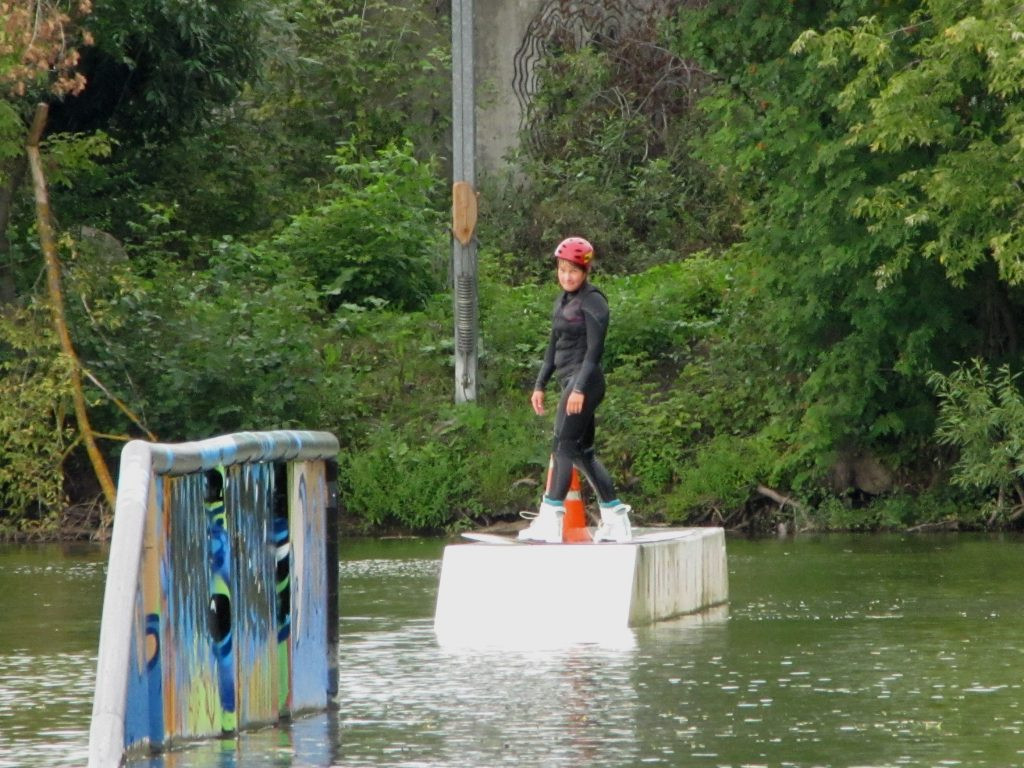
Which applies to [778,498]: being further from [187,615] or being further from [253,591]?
[187,615]

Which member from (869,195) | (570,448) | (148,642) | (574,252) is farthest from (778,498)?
(148,642)

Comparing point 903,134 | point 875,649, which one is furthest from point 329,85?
point 875,649

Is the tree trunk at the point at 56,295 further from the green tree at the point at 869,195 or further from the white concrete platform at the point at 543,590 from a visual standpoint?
the white concrete platform at the point at 543,590

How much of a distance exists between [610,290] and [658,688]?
20.0m

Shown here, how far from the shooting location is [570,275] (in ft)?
45.3

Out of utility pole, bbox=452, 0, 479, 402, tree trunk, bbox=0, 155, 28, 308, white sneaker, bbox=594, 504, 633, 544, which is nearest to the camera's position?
white sneaker, bbox=594, 504, 633, 544

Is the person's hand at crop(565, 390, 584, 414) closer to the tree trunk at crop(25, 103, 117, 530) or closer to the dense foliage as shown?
the dense foliage

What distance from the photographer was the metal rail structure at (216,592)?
6965mm

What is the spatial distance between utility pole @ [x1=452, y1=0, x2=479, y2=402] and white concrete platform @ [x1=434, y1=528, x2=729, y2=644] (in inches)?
545

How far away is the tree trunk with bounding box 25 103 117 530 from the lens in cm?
2316

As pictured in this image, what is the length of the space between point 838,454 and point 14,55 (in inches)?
389

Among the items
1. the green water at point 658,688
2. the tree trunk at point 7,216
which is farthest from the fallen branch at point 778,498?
the tree trunk at point 7,216

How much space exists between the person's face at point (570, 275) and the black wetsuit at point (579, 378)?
95 mm

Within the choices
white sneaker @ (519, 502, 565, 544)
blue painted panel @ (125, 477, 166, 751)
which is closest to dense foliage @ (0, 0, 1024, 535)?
white sneaker @ (519, 502, 565, 544)
